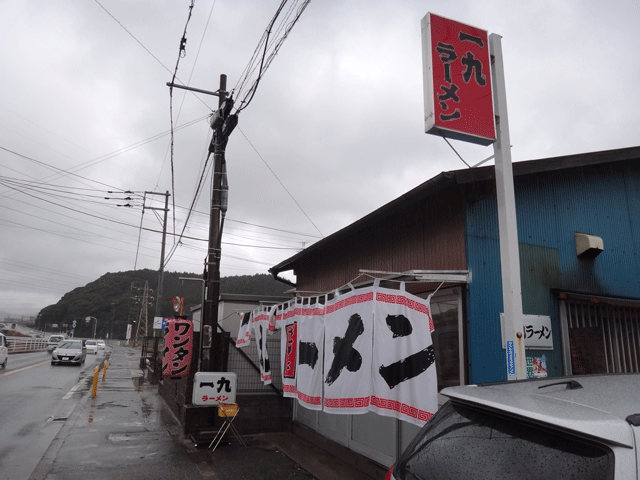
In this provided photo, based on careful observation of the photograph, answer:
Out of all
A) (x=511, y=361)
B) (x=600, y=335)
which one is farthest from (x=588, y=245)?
(x=511, y=361)

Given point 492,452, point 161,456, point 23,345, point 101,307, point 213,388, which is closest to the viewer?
point 492,452

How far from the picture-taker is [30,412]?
12.4m

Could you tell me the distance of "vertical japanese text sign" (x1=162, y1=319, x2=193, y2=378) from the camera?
1045 cm

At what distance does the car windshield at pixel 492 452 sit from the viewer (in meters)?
1.79

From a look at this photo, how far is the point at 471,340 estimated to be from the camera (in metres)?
5.73

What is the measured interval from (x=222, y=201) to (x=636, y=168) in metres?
8.84

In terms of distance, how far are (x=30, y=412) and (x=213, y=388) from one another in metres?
6.71

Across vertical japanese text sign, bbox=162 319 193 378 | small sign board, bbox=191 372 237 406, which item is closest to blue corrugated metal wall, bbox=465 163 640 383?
small sign board, bbox=191 372 237 406

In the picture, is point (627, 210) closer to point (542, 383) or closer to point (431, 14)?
point (431, 14)

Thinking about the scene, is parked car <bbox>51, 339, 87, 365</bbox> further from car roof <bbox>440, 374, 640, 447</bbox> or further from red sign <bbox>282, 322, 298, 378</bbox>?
car roof <bbox>440, 374, 640, 447</bbox>

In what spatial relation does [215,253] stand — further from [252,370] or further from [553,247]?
[553,247]

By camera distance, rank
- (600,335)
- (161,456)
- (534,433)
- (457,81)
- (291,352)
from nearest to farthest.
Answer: (534,433)
(457,81)
(600,335)
(291,352)
(161,456)

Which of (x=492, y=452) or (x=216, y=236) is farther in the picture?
(x=216, y=236)

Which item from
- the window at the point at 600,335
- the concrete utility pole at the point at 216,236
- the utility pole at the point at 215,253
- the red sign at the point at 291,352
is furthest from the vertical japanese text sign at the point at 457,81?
the utility pole at the point at 215,253
